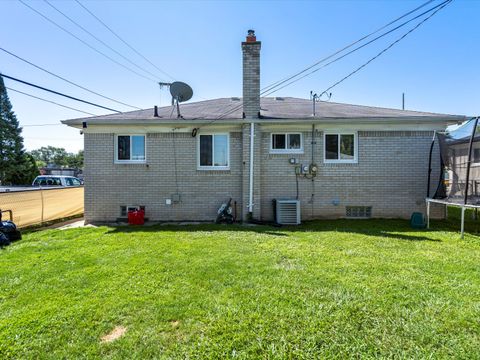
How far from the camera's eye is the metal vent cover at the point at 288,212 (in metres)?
7.75

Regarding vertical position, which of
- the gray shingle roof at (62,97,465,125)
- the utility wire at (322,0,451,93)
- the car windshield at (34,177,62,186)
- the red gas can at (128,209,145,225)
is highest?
the utility wire at (322,0,451,93)

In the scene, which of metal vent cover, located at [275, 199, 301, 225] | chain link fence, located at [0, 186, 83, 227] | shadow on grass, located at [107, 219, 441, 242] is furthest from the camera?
chain link fence, located at [0, 186, 83, 227]

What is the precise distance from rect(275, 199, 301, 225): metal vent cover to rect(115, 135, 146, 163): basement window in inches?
181

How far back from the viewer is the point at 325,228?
22.6 feet

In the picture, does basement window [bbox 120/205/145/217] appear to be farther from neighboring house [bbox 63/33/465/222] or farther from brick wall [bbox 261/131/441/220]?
brick wall [bbox 261/131/441/220]

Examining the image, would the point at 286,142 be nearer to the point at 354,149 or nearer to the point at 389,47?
the point at 354,149

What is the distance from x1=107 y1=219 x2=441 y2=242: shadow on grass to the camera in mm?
6346

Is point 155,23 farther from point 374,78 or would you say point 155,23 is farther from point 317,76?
point 374,78

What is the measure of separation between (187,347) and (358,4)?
997 cm

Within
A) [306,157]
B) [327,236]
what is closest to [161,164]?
[306,157]

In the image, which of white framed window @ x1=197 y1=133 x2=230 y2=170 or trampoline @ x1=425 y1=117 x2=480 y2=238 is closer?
trampoline @ x1=425 y1=117 x2=480 y2=238

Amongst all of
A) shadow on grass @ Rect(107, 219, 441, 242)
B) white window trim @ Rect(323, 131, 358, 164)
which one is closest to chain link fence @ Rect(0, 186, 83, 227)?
shadow on grass @ Rect(107, 219, 441, 242)

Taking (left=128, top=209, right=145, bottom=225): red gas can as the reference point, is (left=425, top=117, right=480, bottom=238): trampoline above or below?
above

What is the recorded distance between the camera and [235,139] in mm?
8188
